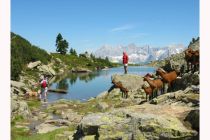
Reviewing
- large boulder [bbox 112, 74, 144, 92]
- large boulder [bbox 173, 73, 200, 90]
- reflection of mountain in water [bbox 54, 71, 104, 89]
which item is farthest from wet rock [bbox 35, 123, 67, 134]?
reflection of mountain in water [bbox 54, 71, 104, 89]

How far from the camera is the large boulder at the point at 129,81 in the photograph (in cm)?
4095

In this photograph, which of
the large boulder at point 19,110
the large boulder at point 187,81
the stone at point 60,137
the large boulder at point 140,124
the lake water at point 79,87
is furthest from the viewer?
the lake water at point 79,87

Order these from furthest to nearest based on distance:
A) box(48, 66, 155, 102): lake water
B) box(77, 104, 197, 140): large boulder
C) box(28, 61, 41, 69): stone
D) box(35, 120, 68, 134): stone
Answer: box(28, 61, 41, 69): stone
box(48, 66, 155, 102): lake water
box(35, 120, 68, 134): stone
box(77, 104, 197, 140): large boulder

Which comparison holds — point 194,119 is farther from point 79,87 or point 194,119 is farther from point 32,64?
point 32,64

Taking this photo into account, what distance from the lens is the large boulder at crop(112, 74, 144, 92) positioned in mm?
40950

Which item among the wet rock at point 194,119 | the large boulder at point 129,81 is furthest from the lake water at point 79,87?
the wet rock at point 194,119

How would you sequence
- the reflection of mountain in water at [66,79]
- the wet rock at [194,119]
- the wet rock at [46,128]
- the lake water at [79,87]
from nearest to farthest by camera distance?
the wet rock at [194,119] → the wet rock at [46,128] → the lake water at [79,87] → the reflection of mountain in water at [66,79]

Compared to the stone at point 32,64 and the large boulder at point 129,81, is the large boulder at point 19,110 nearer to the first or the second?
the large boulder at point 129,81

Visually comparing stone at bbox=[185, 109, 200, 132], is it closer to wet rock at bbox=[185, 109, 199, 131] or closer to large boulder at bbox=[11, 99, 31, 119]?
wet rock at bbox=[185, 109, 199, 131]

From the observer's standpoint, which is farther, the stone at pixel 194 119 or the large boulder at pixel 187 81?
the large boulder at pixel 187 81

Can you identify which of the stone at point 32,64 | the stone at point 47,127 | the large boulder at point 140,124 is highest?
the stone at point 32,64

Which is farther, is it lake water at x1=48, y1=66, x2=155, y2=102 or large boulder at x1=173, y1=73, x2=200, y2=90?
lake water at x1=48, y1=66, x2=155, y2=102
